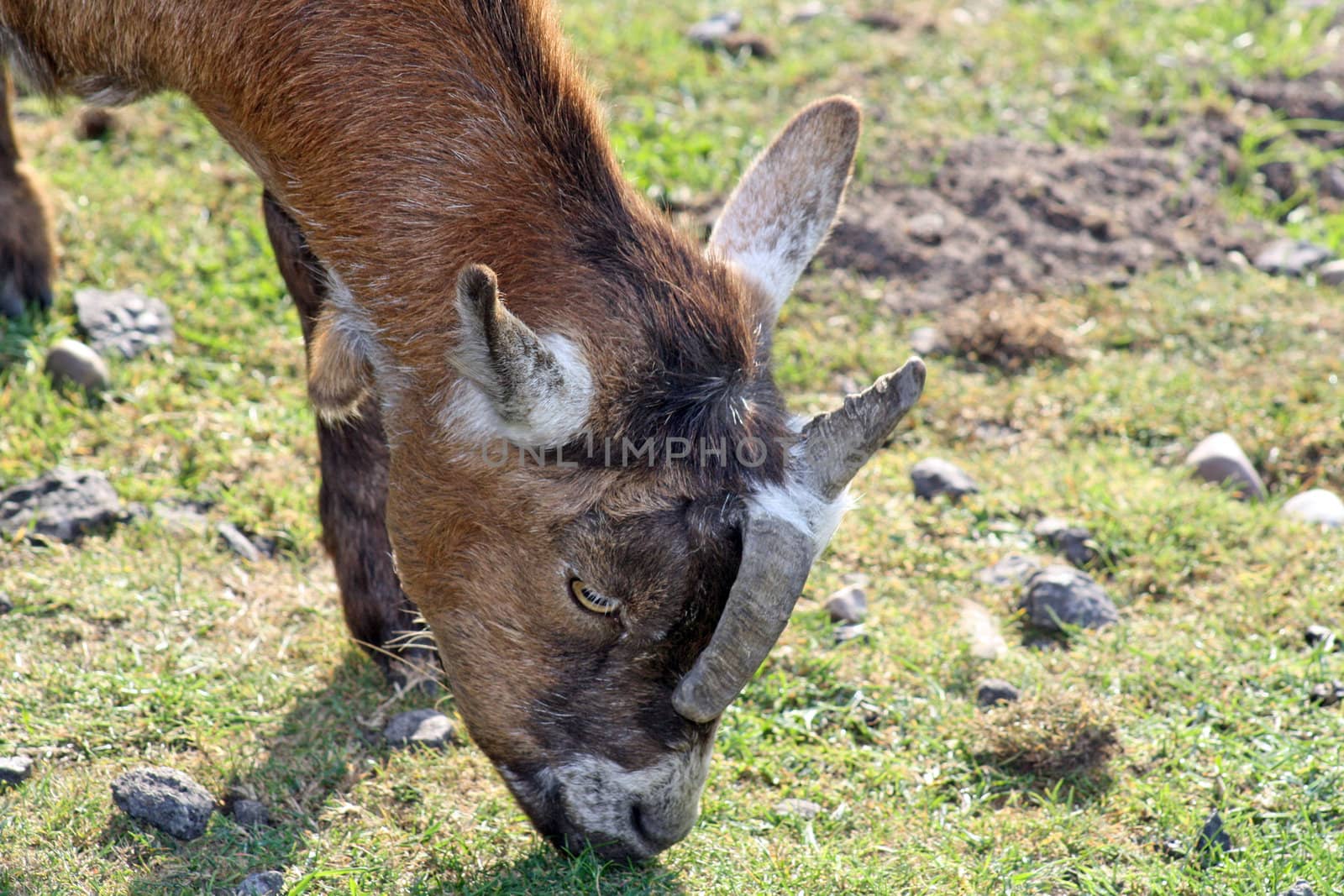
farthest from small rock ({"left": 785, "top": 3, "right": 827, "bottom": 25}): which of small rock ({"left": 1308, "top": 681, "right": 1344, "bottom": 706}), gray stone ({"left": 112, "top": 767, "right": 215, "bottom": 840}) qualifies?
gray stone ({"left": 112, "top": 767, "right": 215, "bottom": 840})

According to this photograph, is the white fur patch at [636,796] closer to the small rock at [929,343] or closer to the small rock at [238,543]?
the small rock at [238,543]

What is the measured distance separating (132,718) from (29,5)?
98.5 inches

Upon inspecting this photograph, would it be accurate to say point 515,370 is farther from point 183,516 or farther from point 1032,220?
point 1032,220

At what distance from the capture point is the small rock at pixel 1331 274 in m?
7.42

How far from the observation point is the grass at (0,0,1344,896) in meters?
4.26

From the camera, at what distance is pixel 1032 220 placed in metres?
7.92

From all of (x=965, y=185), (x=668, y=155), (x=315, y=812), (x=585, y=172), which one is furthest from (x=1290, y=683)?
(x=668, y=155)

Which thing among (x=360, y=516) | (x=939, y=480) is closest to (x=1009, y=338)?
(x=939, y=480)

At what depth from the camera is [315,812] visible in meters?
4.40

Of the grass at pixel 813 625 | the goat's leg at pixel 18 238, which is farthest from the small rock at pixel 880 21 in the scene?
A: the goat's leg at pixel 18 238

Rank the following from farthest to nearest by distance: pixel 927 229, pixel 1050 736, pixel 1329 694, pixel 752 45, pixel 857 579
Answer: pixel 752 45
pixel 927 229
pixel 857 579
pixel 1329 694
pixel 1050 736

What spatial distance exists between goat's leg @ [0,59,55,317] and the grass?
0.18m

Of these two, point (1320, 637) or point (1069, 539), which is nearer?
point (1320, 637)

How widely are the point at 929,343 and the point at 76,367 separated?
13.4 feet
